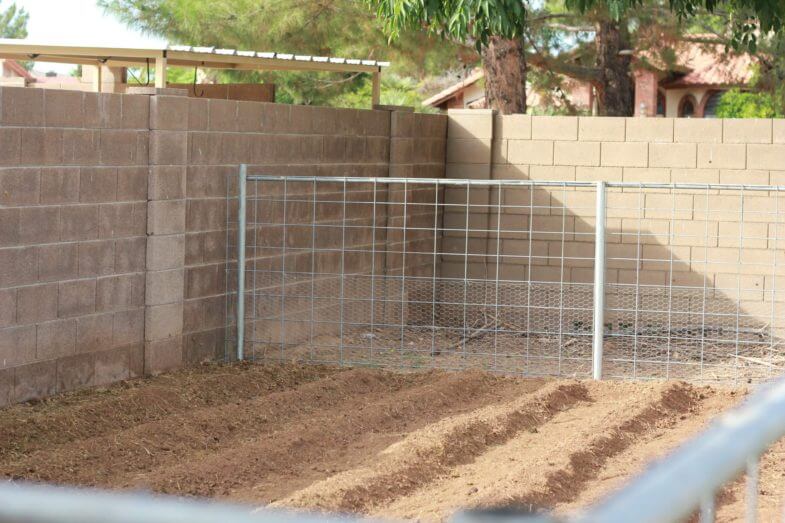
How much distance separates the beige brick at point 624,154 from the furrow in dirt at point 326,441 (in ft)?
11.2

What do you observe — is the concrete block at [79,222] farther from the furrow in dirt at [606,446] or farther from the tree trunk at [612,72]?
the tree trunk at [612,72]

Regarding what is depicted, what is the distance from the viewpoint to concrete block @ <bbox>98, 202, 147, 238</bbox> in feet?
23.3

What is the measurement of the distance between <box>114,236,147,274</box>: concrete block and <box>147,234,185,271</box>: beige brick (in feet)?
0.14

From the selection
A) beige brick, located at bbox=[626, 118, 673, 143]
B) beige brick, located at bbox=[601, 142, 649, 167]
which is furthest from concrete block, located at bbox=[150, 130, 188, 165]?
beige brick, located at bbox=[626, 118, 673, 143]

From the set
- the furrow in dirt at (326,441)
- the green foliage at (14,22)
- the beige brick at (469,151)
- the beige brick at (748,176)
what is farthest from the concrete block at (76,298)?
the green foliage at (14,22)

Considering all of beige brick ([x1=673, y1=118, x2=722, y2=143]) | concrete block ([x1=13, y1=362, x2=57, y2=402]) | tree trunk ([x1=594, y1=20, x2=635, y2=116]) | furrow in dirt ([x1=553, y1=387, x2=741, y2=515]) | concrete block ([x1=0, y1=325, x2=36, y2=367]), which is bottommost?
furrow in dirt ([x1=553, y1=387, x2=741, y2=515])

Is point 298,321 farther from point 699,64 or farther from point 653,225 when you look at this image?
point 699,64

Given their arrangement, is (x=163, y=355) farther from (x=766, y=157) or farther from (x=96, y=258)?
(x=766, y=157)

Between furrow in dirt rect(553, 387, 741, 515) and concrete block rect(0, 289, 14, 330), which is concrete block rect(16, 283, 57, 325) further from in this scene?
furrow in dirt rect(553, 387, 741, 515)

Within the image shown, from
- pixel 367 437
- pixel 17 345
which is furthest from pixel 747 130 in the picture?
pixel 17 345

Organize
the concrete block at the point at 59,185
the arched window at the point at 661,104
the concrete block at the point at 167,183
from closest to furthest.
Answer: the concrete block at the point at 59,185 → the concrete block at the point at 167,183 → the arched window at the point at 661,104

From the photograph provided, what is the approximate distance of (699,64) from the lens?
117ft

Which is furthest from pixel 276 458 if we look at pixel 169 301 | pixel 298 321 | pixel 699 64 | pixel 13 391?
pixel 699 64

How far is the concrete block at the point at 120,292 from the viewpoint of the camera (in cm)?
712
